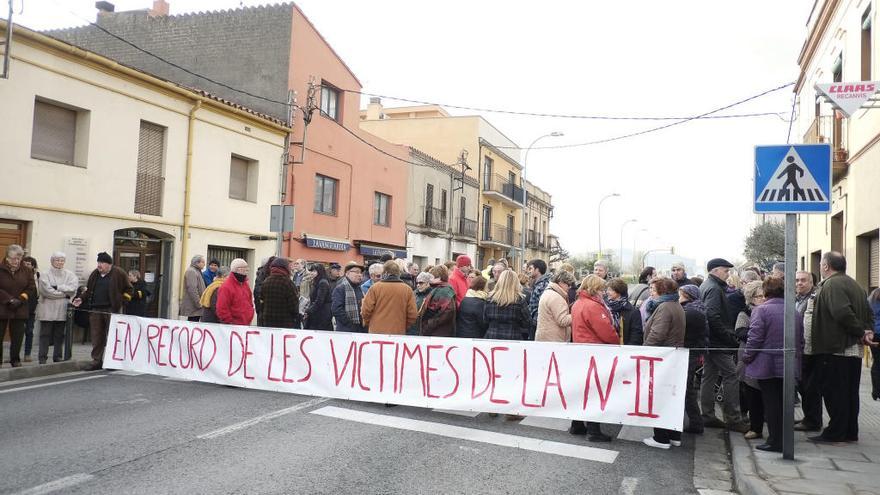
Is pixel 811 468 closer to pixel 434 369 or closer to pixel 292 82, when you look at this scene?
pixel 434 369

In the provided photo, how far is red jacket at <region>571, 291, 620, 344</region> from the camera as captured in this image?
6.41 m

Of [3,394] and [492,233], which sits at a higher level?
[492,233]

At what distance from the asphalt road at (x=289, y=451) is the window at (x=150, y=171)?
25.4 feet

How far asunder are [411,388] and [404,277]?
3543mm

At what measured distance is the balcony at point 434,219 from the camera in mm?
30578

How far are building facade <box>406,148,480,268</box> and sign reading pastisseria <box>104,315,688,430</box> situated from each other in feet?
67.1

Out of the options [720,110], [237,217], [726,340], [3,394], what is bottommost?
[3,394]

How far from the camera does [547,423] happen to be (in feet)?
22.9

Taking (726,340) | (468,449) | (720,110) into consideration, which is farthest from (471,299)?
(720,110)

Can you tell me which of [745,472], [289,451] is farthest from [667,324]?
[289,451]

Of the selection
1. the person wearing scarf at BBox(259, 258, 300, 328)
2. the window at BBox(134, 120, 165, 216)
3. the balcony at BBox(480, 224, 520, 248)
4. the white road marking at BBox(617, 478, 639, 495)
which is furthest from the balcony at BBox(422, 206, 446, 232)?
the white road marking at BBox(617, 478, 639, 495)

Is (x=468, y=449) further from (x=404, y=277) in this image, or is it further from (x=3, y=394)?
(x=3, y=394)

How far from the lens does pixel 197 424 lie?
6.34m

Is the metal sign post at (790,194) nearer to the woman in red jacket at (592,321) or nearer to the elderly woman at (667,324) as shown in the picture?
the elderly woman at (667,324)
